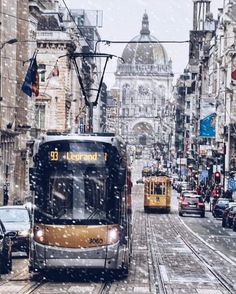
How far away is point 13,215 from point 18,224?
→ 1118 millimetres

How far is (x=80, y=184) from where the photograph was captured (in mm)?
20766

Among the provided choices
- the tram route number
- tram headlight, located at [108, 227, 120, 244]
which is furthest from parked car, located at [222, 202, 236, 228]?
the tram route number

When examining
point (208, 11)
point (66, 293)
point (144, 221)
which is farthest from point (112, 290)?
point (208, 11)

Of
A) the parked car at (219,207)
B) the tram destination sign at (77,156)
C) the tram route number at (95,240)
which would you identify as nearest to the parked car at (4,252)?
the tram route number at (95,240)

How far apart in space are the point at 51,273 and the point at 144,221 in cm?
3547

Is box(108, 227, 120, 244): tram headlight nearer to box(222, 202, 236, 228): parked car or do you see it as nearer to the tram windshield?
the tram windshield

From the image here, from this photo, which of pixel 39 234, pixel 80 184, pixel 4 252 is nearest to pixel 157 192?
pixel 4 252

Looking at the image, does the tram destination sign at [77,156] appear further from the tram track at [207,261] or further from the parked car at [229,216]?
the parked car at [229,216]

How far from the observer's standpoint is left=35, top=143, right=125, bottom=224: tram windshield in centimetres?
2066

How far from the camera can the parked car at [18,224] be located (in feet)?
90.5

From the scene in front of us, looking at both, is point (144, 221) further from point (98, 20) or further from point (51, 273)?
point (98, 20)

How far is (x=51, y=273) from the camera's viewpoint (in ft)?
74.8

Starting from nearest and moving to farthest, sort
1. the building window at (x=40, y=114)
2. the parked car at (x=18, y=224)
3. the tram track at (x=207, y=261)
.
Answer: the tram track at (x=207, y=261), the parked car at (x=18, y=224), the building window at (x=40, y=114)

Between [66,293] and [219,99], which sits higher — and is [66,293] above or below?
below
